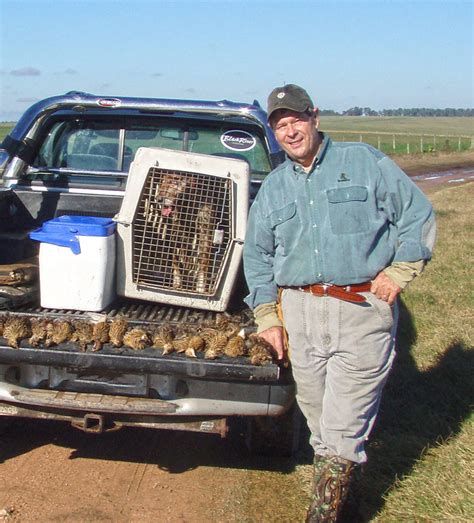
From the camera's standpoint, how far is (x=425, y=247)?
11.5 ft

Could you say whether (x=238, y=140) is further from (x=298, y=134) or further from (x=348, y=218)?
(x=348, y=218)

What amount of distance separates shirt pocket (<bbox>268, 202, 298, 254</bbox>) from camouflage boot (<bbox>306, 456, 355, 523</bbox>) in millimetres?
960

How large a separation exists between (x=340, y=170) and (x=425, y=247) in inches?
19.2

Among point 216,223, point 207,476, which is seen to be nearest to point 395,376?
point 207,476

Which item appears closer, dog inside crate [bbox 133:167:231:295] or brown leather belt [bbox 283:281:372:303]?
brown leather belt [bbox 283:281:372:303]

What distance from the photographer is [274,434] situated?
4.59 metres

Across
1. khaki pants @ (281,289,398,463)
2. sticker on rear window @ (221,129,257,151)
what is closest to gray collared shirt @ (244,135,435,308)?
khaki pants @ (281,289,398,463)

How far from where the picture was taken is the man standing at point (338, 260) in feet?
11.4

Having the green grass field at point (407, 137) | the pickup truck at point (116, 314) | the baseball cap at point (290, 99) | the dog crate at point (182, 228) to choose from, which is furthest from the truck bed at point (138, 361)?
the green grass field at point (407, 137)

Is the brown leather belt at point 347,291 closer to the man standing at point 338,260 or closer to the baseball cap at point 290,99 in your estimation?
the man standing at point 338,260

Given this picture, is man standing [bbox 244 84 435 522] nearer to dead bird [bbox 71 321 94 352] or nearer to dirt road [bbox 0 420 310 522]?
dirt road [bbox 0 420 310 522]

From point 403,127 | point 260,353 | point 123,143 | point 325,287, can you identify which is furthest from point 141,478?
point 403,127

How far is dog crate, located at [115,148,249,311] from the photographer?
4105mm

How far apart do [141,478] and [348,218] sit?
1966 millimetres
